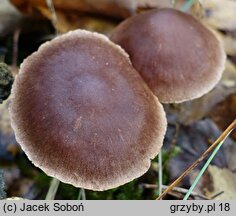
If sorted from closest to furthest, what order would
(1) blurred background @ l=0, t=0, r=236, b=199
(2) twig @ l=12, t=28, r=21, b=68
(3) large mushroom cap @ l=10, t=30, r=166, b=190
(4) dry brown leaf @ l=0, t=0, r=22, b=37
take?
(3) large mushroom cap @ l=10, t=30, r=166, b=190 → (1) blurred background @ l=0, t=0, r=236, b=199 → (2) twig @ l=12, t=28, r=21, b=68 → (4) dry brown leaf @ l=0, t=0, r=22, b=37

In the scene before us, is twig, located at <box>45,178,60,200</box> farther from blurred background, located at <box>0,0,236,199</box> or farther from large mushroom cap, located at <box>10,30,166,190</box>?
large mushroom cap, located at <box>10,30,166,190</box>

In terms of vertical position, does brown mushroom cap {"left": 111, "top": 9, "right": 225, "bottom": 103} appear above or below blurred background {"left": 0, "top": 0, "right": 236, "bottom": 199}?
above

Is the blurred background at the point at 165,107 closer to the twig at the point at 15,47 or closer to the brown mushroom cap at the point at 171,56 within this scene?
the twig at the point at 15,47

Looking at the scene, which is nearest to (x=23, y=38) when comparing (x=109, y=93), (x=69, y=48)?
(x=69, y=48)

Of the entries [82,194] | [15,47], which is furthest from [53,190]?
[15,47]

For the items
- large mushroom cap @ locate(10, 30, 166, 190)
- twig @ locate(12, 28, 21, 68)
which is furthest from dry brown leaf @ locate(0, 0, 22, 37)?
large mushroom cap @ locate(10, 30, 166, 190)
